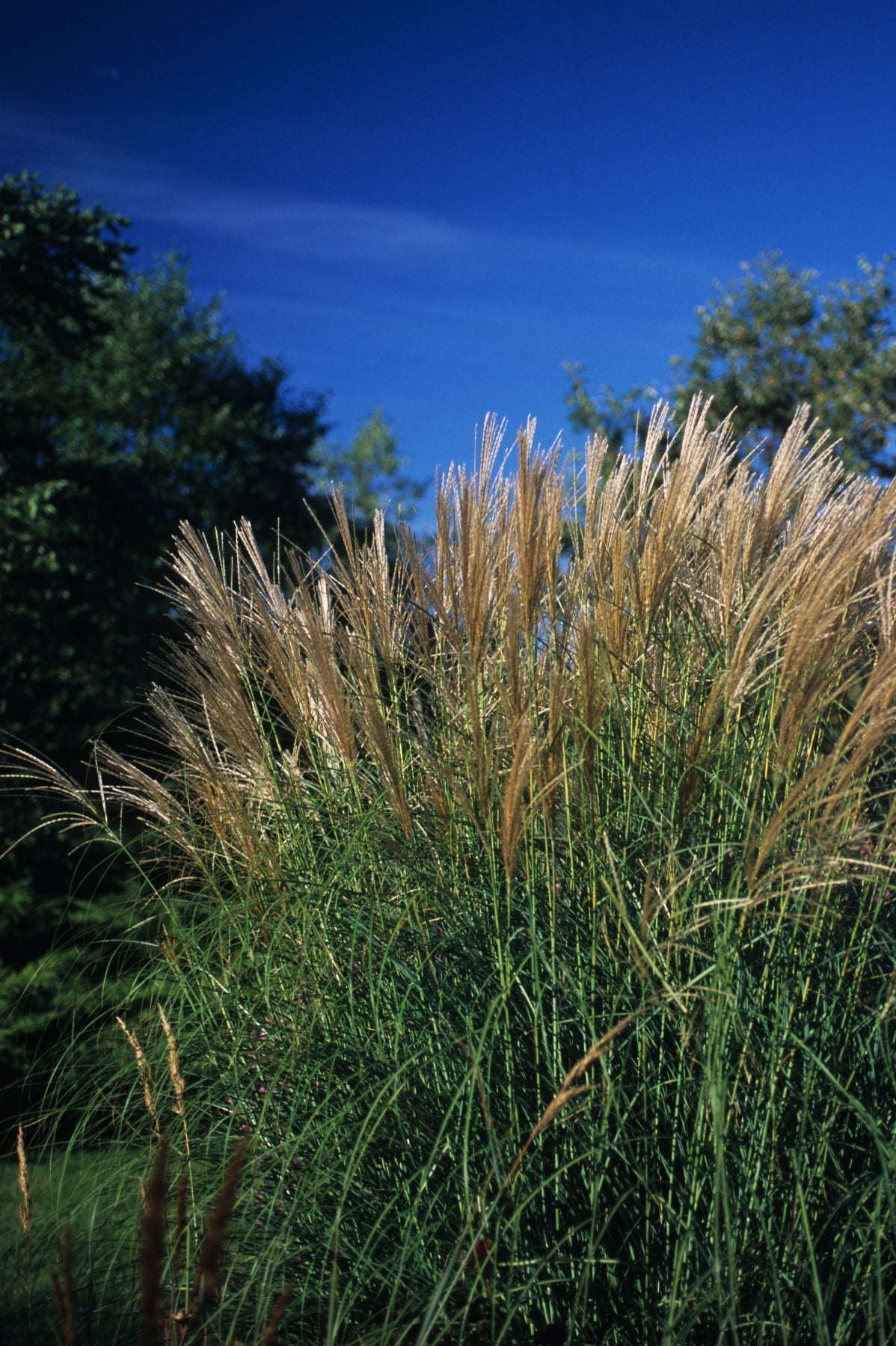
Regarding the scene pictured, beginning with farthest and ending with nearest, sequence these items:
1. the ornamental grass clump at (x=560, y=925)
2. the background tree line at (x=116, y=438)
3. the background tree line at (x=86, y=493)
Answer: the background tree line at (x=116, y=438) < the background tree line at (x=86, y=493) < the ornamental grass clump at (x=560, y=925)

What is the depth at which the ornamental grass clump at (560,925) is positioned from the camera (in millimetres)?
1717

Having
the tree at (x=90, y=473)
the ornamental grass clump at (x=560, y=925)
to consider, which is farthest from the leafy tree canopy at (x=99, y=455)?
the ornamental grass clump at (x=560, y=925)

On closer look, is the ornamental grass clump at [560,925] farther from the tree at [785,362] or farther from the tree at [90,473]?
the tree at [785,362]

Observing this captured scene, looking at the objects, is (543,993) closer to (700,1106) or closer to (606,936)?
(606,936)

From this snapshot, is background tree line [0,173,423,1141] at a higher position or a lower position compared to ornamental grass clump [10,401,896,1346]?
higher

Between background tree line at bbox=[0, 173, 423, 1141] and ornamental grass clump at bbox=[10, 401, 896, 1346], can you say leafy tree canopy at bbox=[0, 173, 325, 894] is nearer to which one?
background tree line at bbox=[0, 173, 423, 1141]

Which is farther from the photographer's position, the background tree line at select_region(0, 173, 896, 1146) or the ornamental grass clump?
the background tree line at select_region(0, 173, 896, 1146)

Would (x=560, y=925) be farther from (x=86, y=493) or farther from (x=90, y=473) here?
(x=90, y=473)

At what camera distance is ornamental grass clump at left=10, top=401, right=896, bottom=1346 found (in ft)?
5.63

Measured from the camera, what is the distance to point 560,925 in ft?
6.79

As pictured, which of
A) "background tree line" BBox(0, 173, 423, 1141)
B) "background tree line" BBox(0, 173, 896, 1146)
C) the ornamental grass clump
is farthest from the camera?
"background tree line" BBox(0, 173, 896, 1146)

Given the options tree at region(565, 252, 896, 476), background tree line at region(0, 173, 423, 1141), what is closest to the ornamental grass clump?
background tree line at region(0, 173, 423, 1141)

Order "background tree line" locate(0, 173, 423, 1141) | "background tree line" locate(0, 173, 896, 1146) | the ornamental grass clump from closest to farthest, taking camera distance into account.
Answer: the ornamental grass clump → "background tree line" locate(0, 173, 423, 1141) → "background tree line" locate(0, 173, 896, 1146)

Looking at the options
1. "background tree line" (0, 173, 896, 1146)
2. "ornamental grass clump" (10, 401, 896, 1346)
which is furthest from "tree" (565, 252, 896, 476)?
"ornamental grass clump" (10, 401, 896, 1346)
